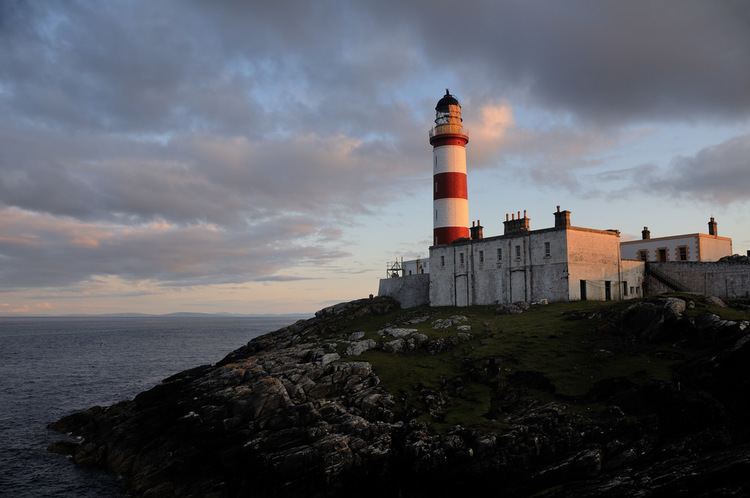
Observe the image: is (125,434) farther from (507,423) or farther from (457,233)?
(457,233)

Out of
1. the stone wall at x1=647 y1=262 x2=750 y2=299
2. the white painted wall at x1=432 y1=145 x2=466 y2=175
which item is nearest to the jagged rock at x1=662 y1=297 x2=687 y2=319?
the stone wall at x1=647 y1=262 x2=750 y2=299

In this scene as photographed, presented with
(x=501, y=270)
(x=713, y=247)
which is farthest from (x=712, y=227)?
(x=501, y=270)

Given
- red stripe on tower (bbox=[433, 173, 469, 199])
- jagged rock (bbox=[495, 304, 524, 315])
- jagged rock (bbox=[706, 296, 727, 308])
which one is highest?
red stripe on tower (bbox=[433, 173, 469, 199])

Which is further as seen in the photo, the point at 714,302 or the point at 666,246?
the point at 666,246

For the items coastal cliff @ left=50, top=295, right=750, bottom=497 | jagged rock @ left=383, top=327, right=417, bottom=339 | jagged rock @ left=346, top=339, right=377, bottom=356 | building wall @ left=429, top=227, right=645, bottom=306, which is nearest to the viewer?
coastal cliff @ left=50, top=295, right=750, bottom=497

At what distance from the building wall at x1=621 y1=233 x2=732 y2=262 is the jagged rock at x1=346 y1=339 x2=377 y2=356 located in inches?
1321

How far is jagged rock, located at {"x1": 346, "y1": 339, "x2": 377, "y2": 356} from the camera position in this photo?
38250 millimetres

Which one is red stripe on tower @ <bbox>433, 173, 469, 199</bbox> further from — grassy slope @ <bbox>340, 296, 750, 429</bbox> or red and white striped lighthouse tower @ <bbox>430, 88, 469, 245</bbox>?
grassy slope @ <bbox>340, 296, 750, 429</bbox>

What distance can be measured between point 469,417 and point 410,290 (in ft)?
117

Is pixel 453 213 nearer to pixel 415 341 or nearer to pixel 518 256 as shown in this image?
pixel 518 256

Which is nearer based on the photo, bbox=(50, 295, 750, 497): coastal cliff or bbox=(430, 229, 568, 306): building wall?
bbox=(50, 295, 750, 497): coastal cliff

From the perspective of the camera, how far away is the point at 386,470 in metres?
26.0

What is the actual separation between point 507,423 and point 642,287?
32.2 metres

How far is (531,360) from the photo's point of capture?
3397 centimetres
